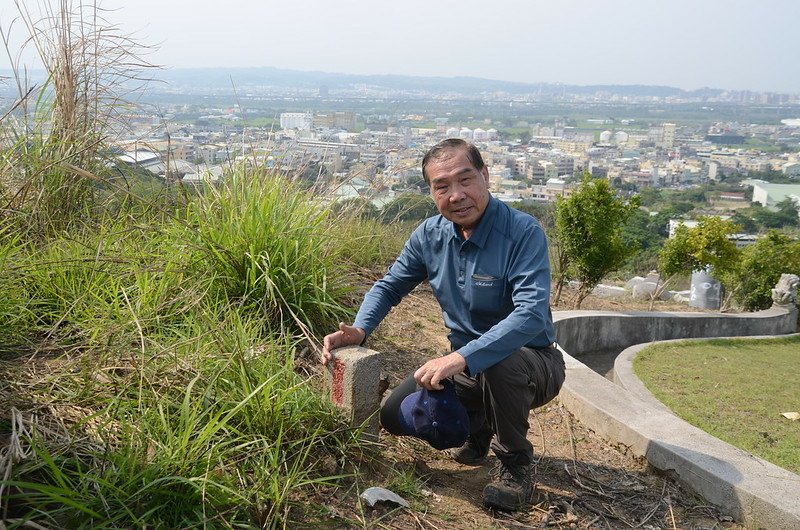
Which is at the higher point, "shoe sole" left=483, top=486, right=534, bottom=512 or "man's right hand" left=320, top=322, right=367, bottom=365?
"man's right hand" left=320, top=322, right=367, bottom=365

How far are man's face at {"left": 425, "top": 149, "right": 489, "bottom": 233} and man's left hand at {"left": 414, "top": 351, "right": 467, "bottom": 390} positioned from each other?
62 centimetres

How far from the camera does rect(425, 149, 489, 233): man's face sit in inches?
116

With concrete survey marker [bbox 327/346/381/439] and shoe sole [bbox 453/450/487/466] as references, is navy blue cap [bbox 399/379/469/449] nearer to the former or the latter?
concrete survey marker [bbox 327/346/381/439]

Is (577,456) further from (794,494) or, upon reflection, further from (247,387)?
(247,387)

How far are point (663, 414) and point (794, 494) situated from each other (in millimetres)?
1098

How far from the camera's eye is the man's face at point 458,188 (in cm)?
295

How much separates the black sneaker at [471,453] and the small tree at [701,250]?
874 centimetres

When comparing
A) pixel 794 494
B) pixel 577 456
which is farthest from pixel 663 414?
pixel 794 494

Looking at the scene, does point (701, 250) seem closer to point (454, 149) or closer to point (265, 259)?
point (265, 259)

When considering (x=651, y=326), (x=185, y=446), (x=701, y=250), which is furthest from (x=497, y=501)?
(x=701, y=250)

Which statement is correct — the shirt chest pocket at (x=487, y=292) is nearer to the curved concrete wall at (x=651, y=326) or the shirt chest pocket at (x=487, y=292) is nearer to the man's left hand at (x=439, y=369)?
the man's left hand at (x=439, y=369)

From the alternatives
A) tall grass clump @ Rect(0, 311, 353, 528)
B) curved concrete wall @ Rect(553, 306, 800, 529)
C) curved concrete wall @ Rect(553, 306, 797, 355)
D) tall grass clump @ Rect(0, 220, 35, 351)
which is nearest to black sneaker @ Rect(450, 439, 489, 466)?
tall grass clump @ Rect(0, 311, 353, 528)

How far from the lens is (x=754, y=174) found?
204 ft

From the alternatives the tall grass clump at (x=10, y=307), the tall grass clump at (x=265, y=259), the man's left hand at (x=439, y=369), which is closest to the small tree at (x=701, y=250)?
the tall grass clump at (x=265, y=259)
